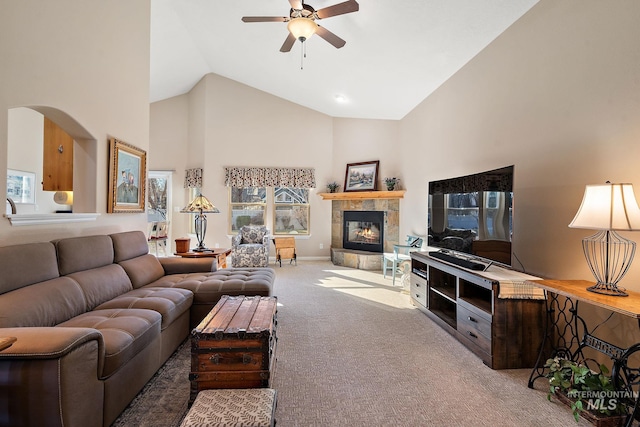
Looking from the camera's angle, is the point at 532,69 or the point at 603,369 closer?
the point at 603,369

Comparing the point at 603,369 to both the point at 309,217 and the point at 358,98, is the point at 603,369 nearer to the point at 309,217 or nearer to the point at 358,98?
the point at 358,98

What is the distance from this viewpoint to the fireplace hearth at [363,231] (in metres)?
6.63

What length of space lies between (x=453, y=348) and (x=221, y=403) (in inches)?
83.4

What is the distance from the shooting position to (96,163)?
9.70 ft

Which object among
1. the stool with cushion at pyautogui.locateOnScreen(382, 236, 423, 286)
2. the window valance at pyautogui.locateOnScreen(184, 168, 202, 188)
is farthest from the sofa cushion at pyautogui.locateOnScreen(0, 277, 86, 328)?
the window valance at pyautogui.locateOnScreen(184, 168, 202, 188)

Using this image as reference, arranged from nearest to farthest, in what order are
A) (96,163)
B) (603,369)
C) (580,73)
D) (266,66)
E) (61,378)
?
(61,378), (603,369), (580,73), (96,163), (266,66)

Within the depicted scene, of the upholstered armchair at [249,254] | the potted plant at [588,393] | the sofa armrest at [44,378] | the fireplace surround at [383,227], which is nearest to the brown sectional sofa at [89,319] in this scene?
the sofa armrest at [44,378]

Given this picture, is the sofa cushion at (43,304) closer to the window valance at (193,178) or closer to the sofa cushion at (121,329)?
the sofa cushion at (121,329)

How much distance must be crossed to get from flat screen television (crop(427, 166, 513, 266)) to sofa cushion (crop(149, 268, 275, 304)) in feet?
6.58

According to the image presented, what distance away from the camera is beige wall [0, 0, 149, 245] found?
2.07 metres

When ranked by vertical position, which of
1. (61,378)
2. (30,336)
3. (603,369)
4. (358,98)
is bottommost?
(603,369)

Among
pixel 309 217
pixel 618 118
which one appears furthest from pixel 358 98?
pixel 618 118

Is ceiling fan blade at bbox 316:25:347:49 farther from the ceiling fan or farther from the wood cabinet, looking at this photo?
the wood cabinet

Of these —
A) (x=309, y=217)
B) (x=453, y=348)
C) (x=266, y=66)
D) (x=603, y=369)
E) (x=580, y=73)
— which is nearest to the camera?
(x=603, y=369)
